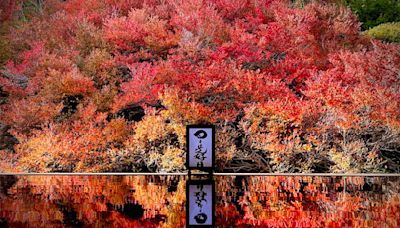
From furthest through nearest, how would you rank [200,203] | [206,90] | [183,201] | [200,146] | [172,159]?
[172,159] < [206,90] < [200,146] < [183,201] < [200,203]

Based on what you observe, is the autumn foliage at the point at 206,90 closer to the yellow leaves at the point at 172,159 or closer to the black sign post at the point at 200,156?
the yellow leaves at the point at 172,159

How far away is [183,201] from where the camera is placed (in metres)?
3.95

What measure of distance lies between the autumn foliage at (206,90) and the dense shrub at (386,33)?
99mm

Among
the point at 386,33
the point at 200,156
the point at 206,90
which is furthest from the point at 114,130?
the point at 386,33

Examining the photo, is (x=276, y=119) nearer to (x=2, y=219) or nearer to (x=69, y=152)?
(x=69, y=152)

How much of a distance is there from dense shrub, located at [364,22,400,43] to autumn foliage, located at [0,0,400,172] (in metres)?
0.10

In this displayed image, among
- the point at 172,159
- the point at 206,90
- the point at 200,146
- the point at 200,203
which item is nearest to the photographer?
the point at 200,203

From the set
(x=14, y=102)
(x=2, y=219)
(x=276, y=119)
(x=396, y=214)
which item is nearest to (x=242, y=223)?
(x=396, y=214)

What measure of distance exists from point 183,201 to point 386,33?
2.91 meters

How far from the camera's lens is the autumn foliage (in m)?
5.55

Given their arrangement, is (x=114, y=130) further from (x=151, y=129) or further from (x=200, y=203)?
(x=200, y=203)

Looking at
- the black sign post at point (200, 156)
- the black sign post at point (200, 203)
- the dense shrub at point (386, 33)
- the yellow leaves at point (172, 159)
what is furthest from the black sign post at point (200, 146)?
the dense shrub at point (386, 33)

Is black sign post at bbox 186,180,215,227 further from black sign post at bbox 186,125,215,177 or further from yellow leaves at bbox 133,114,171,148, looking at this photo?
yellow leaves at bbox 133,114,171,148

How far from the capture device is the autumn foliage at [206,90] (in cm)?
555
